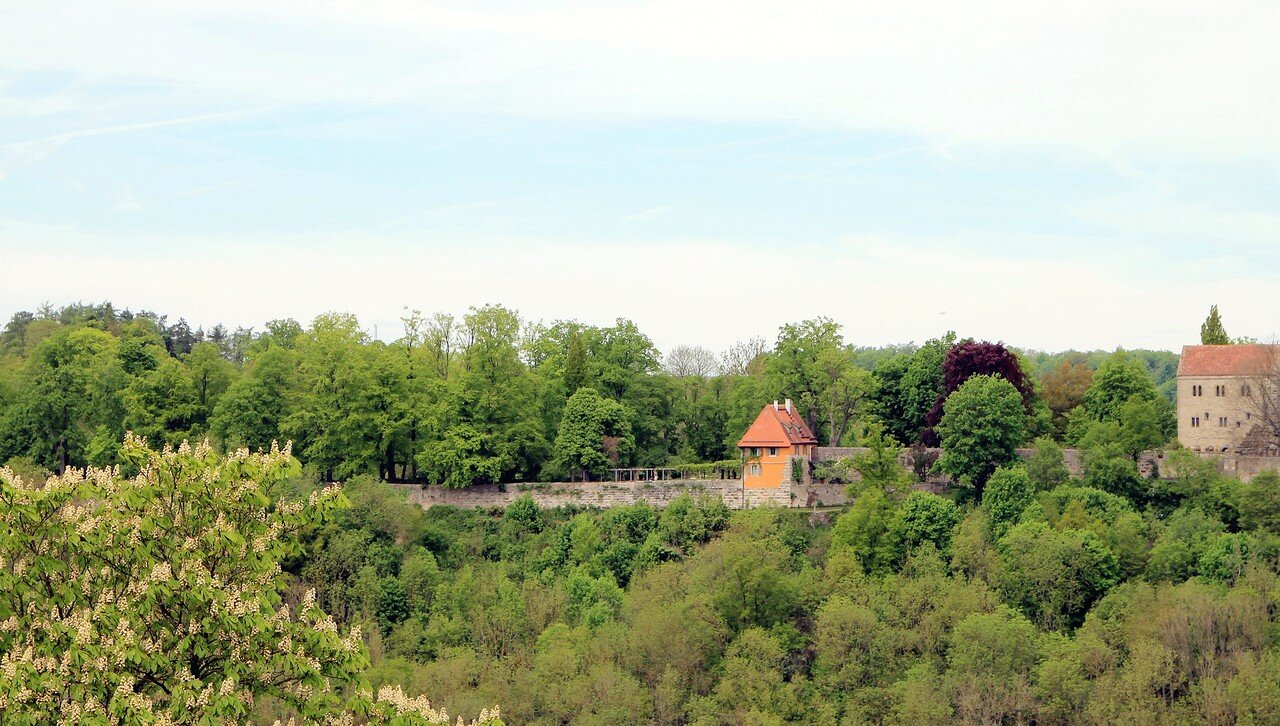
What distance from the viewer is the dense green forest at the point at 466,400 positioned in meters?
51.1

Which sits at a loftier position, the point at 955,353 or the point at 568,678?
the point at 955,353

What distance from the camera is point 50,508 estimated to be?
489 inches

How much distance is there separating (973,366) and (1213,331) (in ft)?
61.9

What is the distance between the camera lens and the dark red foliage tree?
48500mm

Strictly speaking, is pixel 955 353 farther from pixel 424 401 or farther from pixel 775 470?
pixel 424 401

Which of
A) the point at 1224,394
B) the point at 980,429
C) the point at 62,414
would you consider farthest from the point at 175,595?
the point at 62,414

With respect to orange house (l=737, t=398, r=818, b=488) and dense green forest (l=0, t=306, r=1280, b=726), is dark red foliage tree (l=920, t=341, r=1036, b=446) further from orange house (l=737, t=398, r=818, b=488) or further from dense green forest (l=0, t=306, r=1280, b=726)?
orange house (l=737, t=398, r=818, b=488)

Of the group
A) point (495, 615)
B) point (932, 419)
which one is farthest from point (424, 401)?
point (932, 419)

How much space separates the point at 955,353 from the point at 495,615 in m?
17.3

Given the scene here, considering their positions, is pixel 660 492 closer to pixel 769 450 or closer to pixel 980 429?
pixel 769 450

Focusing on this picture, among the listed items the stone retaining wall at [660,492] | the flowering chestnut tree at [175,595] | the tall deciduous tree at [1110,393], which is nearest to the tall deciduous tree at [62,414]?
the stone retaining wall at [660,492]

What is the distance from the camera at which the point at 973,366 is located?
159 feet

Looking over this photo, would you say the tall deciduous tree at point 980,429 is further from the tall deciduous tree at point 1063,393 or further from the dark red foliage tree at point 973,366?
the tall deciduous tree at point 1063,393

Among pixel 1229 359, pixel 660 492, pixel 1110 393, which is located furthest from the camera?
pixel 1229 359
